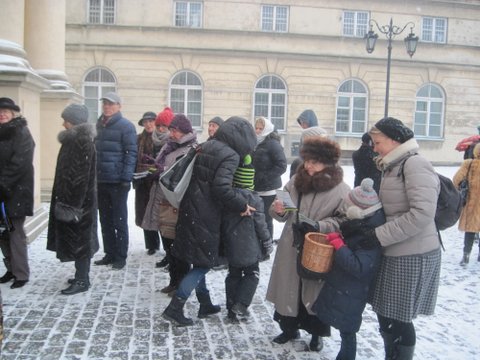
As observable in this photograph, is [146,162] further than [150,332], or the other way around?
[146,162]

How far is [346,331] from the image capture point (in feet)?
11.1

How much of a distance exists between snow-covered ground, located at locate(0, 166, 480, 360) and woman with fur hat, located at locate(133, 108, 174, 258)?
994 mm

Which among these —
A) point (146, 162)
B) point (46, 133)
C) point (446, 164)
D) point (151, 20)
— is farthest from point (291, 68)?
point (146, 162)

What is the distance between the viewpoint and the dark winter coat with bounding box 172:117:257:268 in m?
Answer: 4.07

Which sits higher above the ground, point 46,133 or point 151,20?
point 151,20

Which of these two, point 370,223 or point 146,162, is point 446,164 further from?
point 370,223

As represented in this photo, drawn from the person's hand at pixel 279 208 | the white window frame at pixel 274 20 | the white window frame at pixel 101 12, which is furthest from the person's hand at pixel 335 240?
the white window frame at pixel 101 12

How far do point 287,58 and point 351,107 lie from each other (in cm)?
393

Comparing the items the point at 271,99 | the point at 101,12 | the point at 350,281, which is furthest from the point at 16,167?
the point at 101,12

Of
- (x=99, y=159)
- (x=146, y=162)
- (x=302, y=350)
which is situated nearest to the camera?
(x=302, y=350)

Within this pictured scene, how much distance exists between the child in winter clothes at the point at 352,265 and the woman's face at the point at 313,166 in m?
0.34

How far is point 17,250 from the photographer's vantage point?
518 cm

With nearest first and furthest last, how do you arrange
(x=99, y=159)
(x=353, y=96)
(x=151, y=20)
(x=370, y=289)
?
(x=370, y=289) → (x=99, y=159) → (x=151, y=20) → (x=353, y=96)

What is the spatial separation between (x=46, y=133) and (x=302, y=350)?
7.85 m
